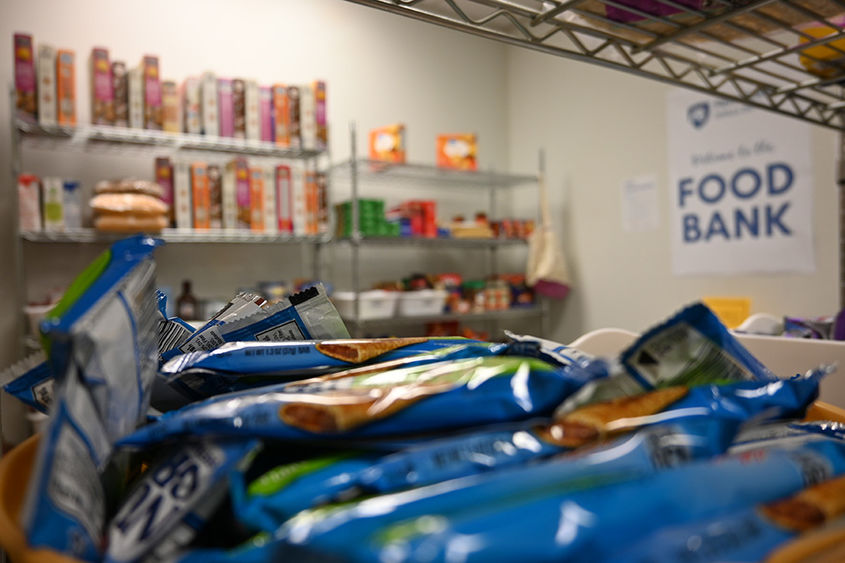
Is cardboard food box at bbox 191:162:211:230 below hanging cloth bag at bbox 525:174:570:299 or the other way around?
the other way around

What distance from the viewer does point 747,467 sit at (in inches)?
11.1

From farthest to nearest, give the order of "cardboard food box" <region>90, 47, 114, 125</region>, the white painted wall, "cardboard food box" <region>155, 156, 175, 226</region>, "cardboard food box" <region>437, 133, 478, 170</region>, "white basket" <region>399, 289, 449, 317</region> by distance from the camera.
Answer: "cardboard food box" <region>437, 133, 478, 170</region>
"white basket" <region>399, 289, 449, 317</region>
the white painted wall
"cardboard food box" <region>155, 156, 175, 226</region>
"cardboard food box" <region>90, 47, 114, 125</region>

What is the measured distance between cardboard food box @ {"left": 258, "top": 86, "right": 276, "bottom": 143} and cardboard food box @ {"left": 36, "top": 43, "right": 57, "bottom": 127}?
755 millimetres

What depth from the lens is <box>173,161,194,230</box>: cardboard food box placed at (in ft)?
8.03

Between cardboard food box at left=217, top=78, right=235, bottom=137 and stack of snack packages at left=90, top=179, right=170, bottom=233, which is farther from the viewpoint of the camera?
cardboard food box at left=217, top=78, right=235, bottom=137

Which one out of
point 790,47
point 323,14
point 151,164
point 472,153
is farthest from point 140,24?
point 790,47

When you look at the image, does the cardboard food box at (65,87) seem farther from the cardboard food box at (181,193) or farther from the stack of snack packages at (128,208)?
the cardboard food box at (181,193)

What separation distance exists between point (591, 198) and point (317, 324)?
2.94m

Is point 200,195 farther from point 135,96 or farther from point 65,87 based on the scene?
point 65,87

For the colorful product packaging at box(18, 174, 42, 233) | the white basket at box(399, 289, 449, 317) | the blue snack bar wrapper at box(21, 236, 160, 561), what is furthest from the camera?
the white basket at box(399, 289, 449, 317)

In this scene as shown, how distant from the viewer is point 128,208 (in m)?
2.26

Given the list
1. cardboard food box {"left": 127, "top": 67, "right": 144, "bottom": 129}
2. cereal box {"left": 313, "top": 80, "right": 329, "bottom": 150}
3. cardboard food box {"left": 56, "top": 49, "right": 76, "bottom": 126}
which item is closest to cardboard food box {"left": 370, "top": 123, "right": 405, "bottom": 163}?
cereal box {"left": 313, "top": 80, "right": 329, "bottom": 150}

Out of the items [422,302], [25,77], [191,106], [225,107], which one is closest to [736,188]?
[422,302]

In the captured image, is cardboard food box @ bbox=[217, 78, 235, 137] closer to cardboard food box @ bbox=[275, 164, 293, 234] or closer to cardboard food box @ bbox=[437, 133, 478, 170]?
cardboard food box @ bbox=[275, 164, 293, 234]
